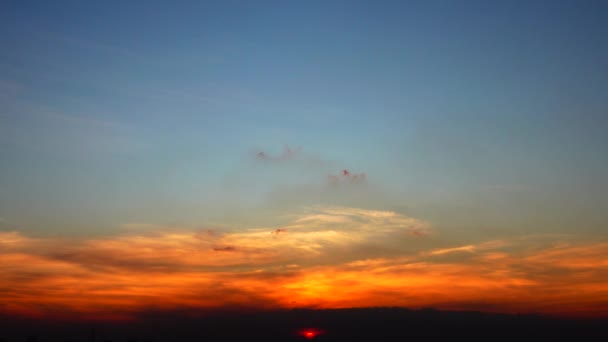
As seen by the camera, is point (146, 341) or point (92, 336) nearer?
point (92, 336)

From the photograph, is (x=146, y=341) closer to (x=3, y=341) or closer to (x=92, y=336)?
(x=92, y=336)

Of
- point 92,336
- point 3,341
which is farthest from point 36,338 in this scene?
point 92,336

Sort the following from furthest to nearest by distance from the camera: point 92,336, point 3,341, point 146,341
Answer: point 146,341, point 92,336, point 3,341

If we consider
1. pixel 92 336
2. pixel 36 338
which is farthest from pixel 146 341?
pixel 36 338

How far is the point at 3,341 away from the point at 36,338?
1135 centimetres

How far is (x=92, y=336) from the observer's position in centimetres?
17038

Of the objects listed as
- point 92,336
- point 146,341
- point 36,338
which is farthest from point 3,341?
point 146,341

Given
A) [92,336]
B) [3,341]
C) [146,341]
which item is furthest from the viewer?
[146,341]

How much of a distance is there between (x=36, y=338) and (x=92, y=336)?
78.3 ft

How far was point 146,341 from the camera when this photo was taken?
194375mm

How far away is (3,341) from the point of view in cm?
14400

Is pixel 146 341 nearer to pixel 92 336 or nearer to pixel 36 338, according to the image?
pixel 92 336

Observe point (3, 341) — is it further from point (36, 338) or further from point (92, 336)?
point (92, 336)

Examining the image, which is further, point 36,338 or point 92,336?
point 92,336
